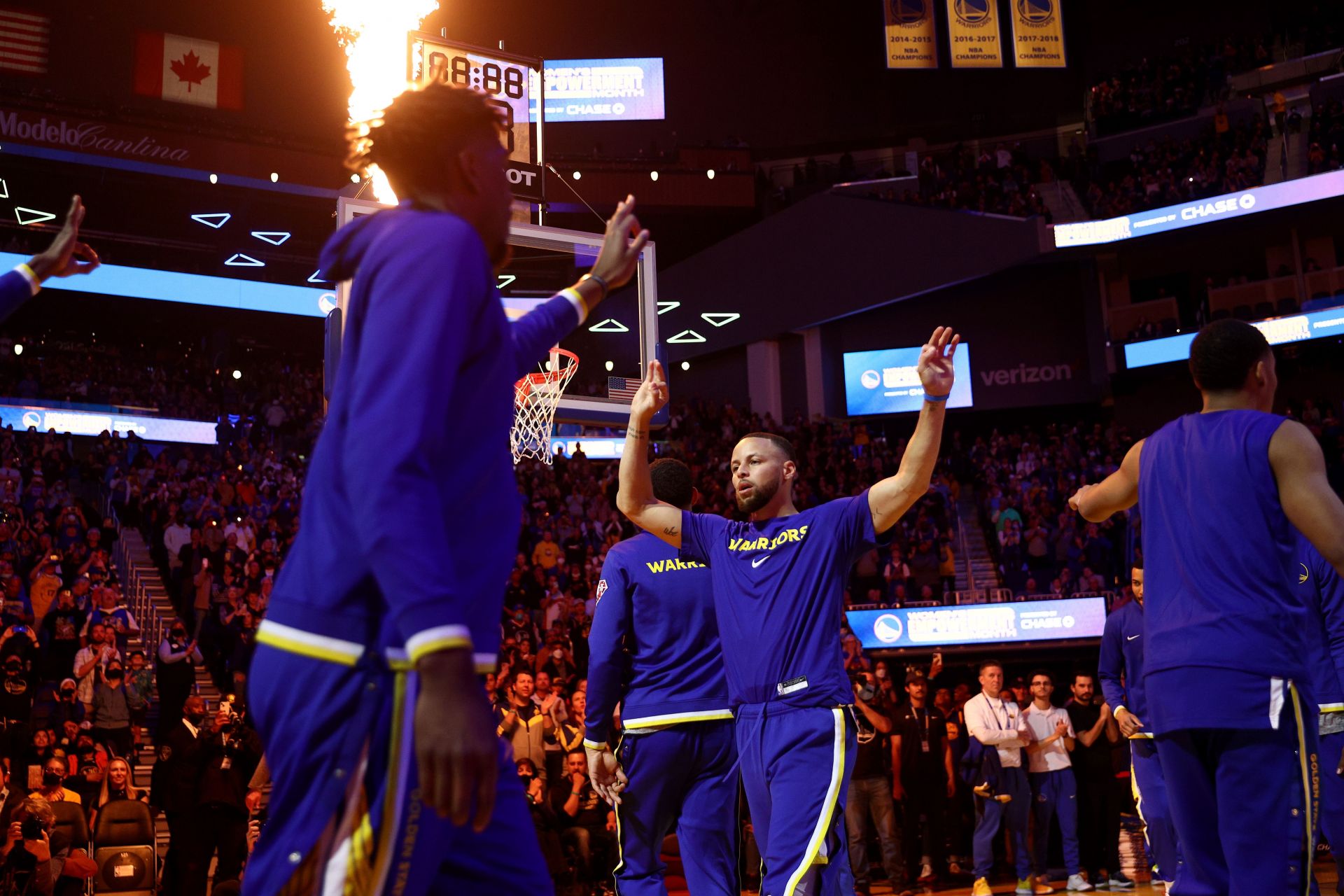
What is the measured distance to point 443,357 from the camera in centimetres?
201

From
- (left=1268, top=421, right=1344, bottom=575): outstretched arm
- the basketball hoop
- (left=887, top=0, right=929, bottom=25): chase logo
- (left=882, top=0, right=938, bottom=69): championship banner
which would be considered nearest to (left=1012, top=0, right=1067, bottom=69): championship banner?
(left=882, top=0, right=938, bottom=69): championship banner

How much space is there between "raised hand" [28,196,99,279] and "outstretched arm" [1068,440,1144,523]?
3324mm

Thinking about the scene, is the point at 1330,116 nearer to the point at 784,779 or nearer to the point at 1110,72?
the point at 1110,72

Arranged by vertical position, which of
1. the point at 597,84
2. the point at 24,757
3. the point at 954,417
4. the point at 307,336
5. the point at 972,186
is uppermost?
the point at 597,84

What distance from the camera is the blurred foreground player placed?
1851mm

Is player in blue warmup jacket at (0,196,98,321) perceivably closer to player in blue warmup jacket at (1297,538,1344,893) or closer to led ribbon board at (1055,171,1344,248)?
player in blue warmup jacket at (1297,538,1344,893)

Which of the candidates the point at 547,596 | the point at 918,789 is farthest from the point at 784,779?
the point at 547,596

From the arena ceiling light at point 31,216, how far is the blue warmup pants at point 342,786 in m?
32.2

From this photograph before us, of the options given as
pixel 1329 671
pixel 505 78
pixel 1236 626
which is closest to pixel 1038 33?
pixel 505 78

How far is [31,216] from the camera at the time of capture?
3098cm

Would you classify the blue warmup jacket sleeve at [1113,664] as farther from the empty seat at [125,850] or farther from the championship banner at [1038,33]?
the championship banner at [1038,33]

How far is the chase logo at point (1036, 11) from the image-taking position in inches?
1449

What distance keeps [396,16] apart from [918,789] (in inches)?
367

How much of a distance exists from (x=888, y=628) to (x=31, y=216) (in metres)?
24.8
